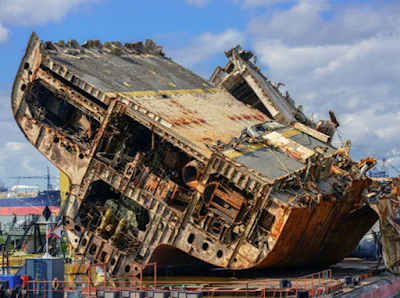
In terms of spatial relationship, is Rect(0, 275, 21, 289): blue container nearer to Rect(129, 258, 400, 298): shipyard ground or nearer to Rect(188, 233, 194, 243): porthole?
Rect(129, 258, 400, 298): shipyard ground

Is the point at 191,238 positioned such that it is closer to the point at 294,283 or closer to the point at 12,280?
the point at 294,283

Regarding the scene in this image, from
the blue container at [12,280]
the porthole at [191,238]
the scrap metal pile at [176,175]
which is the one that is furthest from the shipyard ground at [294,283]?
the blue container at [12,280]

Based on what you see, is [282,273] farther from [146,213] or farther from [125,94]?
[125,94]

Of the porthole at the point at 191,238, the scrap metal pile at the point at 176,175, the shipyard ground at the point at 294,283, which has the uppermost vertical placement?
the scrap metal pile at the point at 176,175

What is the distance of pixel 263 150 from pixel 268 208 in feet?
14.7

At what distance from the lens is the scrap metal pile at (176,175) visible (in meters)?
29.8

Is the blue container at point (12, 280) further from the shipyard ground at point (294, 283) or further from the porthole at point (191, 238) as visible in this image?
the porthole at point (191, 238)

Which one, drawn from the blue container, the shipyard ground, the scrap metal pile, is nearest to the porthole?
the scrap metal pile

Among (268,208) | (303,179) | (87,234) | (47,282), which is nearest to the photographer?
(47,282)

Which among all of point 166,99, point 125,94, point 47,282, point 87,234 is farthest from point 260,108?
point 47,282

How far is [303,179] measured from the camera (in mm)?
31125

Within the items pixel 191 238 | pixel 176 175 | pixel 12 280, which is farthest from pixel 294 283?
pixel 12 280

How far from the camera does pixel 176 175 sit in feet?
110

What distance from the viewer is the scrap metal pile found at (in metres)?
29.8
